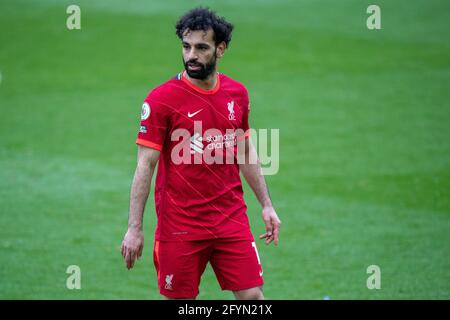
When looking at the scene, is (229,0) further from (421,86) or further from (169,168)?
(169,168)

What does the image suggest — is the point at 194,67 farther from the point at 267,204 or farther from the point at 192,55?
the point at 267,204

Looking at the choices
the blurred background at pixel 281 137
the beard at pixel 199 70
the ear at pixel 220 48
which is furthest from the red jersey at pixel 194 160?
the blurred background at pixel 281 137

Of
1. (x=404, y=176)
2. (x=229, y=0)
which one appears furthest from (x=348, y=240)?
(x=229, y=0)

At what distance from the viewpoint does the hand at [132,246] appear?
616 centimetres

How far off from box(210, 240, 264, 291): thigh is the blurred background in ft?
8.90

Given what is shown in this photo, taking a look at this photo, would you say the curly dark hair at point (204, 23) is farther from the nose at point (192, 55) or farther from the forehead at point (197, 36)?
the nose at point (192, 55)

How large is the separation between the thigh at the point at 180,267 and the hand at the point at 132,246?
14.8 inches

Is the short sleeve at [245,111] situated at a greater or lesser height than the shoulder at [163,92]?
lesser

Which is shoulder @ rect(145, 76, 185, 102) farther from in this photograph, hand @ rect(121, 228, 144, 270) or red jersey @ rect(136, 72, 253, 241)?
hand @ rect(121, 228, 144, 270)

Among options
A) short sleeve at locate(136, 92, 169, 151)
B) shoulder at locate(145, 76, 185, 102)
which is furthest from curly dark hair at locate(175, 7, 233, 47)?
short sleeve at locate(136, 92, 169, 151)

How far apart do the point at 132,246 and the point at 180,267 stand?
49 cm

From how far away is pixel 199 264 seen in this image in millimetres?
6582

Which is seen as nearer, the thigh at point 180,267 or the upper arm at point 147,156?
the upper arm at point 147,156
